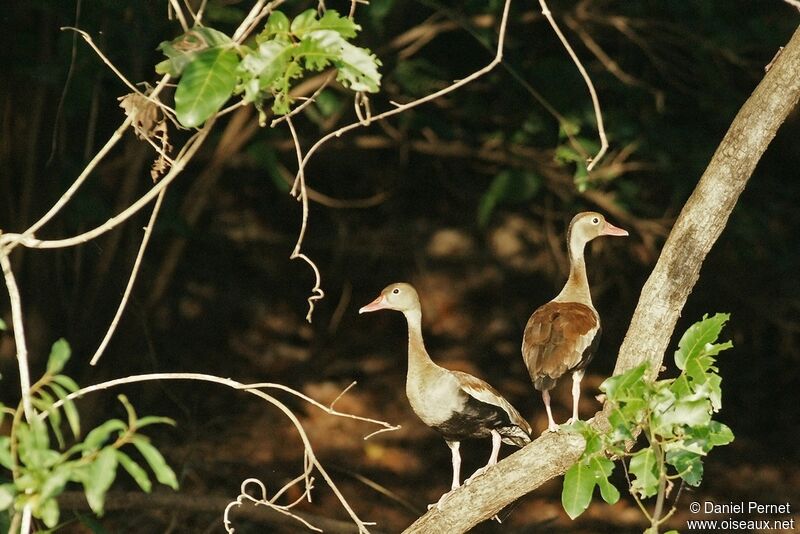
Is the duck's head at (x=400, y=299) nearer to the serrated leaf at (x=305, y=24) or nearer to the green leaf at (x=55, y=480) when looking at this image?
the serrated leaf at (x=305, y=24)

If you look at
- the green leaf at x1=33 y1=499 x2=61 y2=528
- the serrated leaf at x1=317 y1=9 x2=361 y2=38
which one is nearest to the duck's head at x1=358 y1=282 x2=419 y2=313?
the serrated leaf at x1=317 y1=9 x2=361 y2=38

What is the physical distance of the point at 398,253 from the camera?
9000 mm

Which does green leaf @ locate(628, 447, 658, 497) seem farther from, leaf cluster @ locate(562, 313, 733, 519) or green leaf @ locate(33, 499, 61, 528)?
green leaf @ locate(33, 499, 61, 528)

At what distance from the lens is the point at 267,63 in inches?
107

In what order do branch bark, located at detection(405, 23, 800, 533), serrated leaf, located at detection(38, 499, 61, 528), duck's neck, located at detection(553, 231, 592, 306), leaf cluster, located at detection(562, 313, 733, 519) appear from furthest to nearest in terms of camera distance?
duck's neck, located at detection(553, 231, 592, 306), branch bark, located at detection(405, 23, 800, 533), leaf cluster, located at detection(562, 313, 733, 519), serrated leaf, located at detection(38, 499, 61, 528)

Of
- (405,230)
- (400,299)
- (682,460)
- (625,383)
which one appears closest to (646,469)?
(682,460)

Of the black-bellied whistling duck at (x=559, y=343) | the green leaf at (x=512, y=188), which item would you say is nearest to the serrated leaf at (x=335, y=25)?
the black-bellied whistling duck at (x=559, y=343)

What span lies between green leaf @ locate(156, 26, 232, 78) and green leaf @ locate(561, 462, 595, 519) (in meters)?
1.31

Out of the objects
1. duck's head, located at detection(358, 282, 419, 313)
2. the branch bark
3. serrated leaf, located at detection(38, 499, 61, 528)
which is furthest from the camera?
duck's head, located at detection(358, 282, 419, 313)

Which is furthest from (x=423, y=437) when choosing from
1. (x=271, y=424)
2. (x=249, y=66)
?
(x=249, y=66)

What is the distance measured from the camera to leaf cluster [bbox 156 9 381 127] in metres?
2.71

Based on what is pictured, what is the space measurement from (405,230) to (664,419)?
6305 mm

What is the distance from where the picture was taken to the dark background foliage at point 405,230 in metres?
5.85

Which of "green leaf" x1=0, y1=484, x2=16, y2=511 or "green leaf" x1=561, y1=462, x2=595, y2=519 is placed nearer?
"green leaf" x1=0, y1=484, x2=16, y2=511
